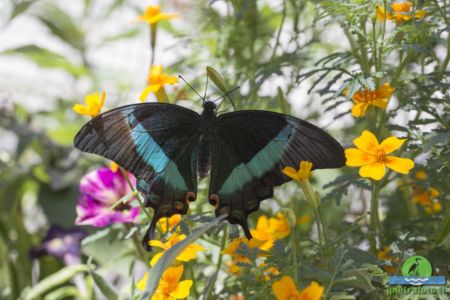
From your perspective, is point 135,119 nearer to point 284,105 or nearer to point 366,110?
point 284,105

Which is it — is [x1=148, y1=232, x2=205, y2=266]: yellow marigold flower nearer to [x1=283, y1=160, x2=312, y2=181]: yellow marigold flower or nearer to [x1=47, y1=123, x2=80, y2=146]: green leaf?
[x1=283, y1=160, x2=312, y2=181]: yellow marigold flower

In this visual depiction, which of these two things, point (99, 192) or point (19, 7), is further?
point (19, 7)

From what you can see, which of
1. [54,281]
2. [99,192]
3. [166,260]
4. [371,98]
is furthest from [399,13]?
[54,281]

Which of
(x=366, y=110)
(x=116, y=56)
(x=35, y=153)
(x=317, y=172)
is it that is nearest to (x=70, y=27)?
(x=116, y=56)

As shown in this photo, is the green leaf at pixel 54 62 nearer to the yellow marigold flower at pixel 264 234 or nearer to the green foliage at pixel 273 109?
the green foliage at pixel 273 109

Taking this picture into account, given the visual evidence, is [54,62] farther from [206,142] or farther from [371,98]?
[371,98]

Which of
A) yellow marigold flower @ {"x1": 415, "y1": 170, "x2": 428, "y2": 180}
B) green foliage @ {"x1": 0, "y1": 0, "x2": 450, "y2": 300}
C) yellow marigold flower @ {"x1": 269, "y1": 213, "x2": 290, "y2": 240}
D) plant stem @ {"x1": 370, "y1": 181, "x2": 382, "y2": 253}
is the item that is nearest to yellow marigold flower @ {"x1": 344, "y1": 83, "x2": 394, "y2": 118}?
green foliage @ {"x1": 0, "y1": 0, "x2": 450, "y2": 300}

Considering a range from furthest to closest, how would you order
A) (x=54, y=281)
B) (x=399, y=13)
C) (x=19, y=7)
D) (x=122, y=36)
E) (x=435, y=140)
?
(x=122, y=36)
(x=19, y=7)
(x=54, y=281)
(x=399, y=13)
(x=435, y=140)

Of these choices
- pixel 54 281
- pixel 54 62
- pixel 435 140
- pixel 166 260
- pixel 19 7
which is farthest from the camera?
pixel 54 62
